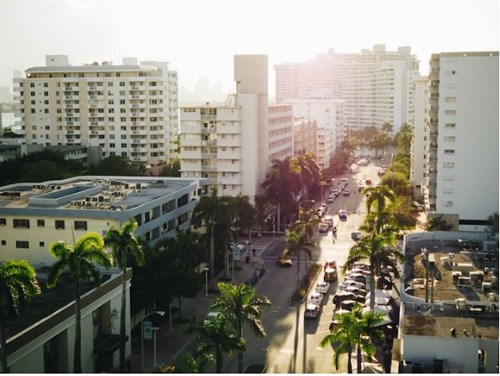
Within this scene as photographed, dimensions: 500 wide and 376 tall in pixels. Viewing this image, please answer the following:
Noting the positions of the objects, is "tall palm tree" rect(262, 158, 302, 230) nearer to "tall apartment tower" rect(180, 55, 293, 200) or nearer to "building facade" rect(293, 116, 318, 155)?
"tall apartment tower" rect(180, 55, 293, 200)

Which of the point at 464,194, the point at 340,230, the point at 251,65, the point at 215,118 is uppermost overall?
the point at 251,65

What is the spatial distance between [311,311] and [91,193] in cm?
587

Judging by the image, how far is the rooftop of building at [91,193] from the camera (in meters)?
14.7

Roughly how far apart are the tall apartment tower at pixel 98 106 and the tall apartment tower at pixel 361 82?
21498 mm

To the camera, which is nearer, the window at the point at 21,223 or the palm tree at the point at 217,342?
the palm tree at the point at 217,342

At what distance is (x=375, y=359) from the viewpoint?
11.6 meters

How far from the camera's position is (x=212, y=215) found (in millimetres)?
16422

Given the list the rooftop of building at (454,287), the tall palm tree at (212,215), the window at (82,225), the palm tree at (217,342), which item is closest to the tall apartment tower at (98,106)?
the tall palm tree at (212,215)

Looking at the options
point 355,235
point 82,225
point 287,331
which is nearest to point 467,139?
point 355,235

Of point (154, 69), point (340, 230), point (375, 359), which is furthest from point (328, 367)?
point (154, 69)

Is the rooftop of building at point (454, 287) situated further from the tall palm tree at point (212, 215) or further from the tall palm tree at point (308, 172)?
the tall palm tree at point (308, 172)

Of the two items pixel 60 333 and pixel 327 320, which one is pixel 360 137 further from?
pixel 60 333

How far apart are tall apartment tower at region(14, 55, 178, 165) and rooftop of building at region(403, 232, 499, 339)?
2057 cm

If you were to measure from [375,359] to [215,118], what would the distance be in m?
13.9
